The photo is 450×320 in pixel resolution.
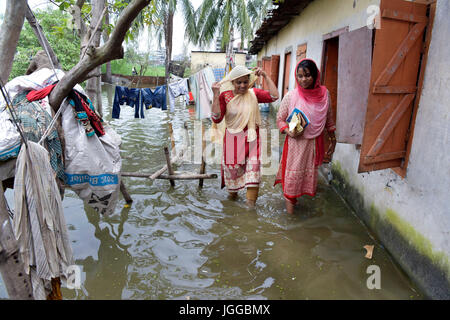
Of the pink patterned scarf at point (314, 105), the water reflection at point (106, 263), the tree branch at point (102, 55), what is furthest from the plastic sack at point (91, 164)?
the pink patterned scarf at point (314, 105)

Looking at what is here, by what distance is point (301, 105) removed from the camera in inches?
140

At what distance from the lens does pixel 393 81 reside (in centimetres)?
270

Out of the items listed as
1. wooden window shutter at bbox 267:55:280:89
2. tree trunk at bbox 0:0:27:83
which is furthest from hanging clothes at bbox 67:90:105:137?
wooden window shutter at bbox 267:55:280:89

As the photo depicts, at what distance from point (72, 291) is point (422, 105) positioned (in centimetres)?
345

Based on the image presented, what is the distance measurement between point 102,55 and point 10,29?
0.69m

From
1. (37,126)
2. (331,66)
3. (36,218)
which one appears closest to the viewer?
(36,218)

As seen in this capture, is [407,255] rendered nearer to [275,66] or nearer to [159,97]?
[159,97]

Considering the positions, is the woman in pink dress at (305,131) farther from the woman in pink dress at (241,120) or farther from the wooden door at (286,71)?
the wooden door at (286,71)

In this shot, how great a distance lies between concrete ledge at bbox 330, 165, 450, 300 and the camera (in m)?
2.32

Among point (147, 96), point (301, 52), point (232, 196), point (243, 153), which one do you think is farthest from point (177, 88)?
point (243, 153)

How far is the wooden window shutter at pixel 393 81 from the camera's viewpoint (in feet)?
8.43

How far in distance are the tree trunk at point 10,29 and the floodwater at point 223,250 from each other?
1.92 m

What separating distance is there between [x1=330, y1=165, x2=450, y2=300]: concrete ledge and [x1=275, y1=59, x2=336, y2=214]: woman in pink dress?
2.27ft

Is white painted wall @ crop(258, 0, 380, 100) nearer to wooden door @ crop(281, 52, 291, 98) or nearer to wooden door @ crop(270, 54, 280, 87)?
wooden door @ crop(281, 52, 291, 98)
